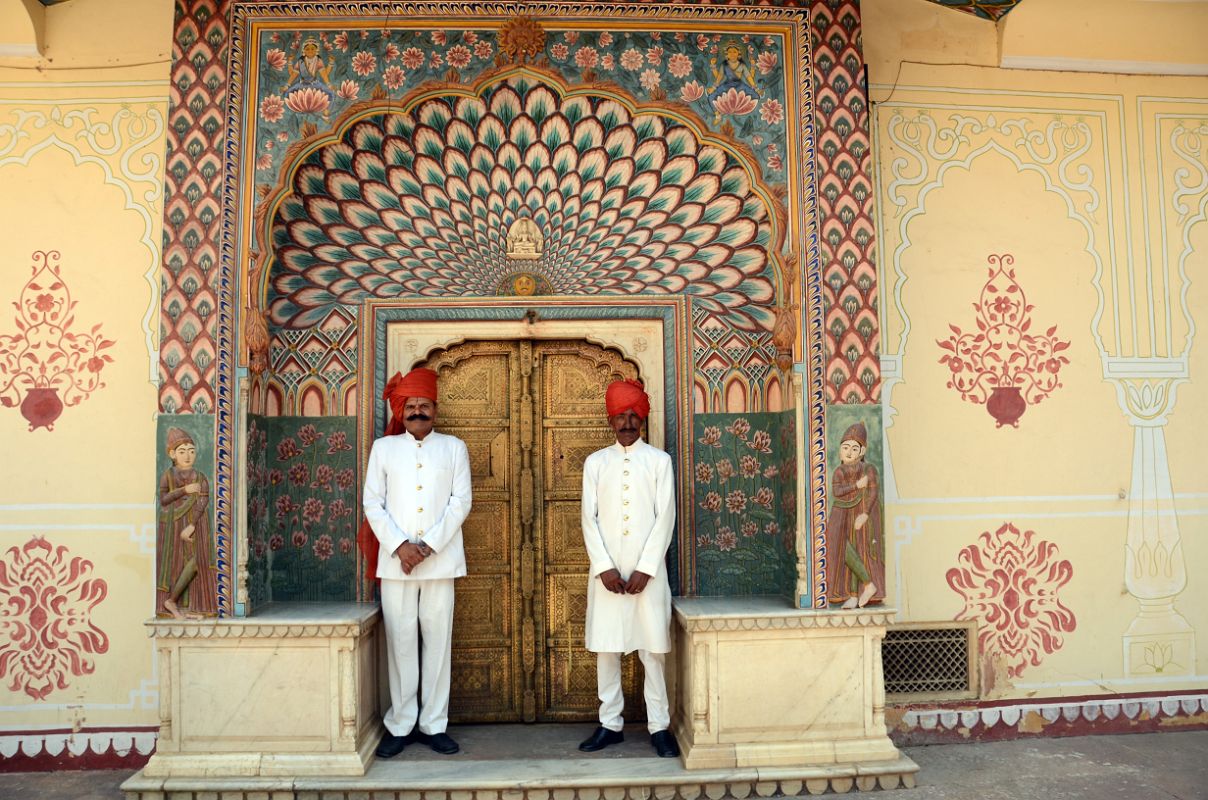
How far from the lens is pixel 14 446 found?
16.0ft

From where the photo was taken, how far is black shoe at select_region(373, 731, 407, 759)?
175 inches

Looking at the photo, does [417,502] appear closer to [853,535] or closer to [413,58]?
[853,535]

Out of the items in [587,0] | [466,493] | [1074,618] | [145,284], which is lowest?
[1074,618]

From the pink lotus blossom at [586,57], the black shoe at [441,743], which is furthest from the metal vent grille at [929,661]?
the pink lotus blossom at [586,57]

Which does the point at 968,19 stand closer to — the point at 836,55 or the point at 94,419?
the point at 836,55

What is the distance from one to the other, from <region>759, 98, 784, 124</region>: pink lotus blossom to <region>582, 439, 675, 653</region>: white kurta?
6.14 ft

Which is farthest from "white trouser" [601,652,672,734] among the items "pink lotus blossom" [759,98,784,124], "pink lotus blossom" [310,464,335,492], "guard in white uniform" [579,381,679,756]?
"pink lotus blossom" [759,98,784,124]

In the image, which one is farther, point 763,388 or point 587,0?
point 763,388

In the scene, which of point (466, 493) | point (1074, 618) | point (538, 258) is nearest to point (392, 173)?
point (538, 258)

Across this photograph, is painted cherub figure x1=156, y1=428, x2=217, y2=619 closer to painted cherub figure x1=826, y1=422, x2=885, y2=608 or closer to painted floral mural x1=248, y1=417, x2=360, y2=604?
painted floral mural x1=248, y1=417, x2=360, y2=604

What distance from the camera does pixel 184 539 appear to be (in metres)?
4.36

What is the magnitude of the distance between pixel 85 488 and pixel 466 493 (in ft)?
7.00

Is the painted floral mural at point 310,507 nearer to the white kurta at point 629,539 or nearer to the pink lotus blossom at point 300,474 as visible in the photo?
the pink lotus blossom at point 300,474

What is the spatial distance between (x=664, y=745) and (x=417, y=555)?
5.14 ft
